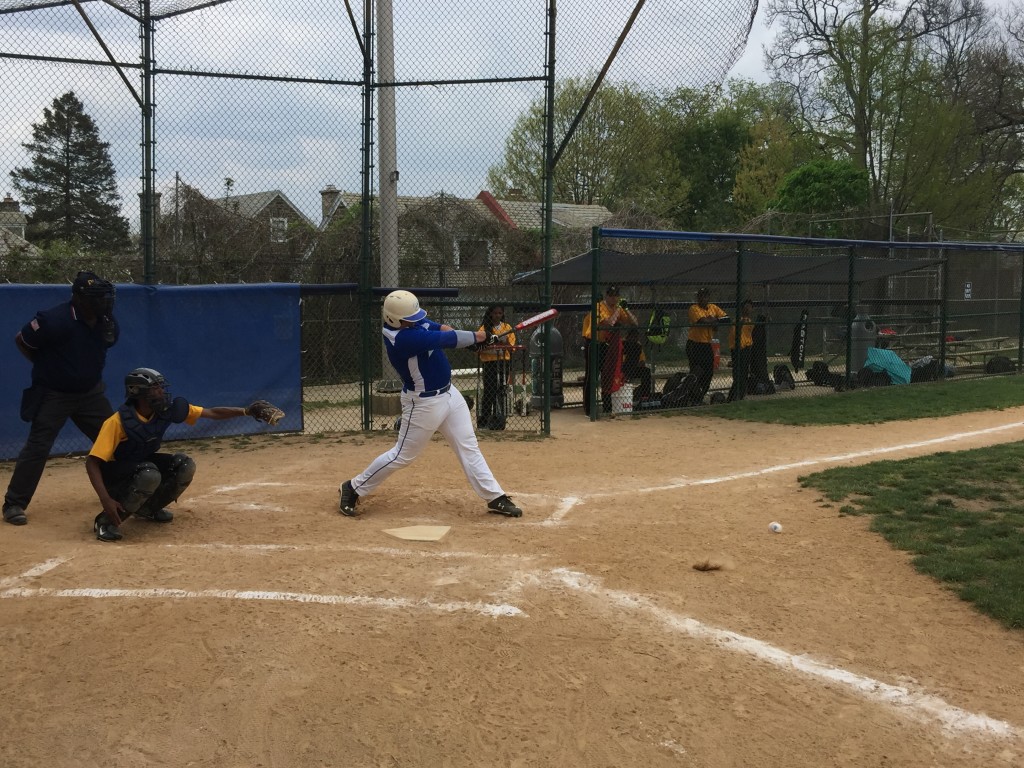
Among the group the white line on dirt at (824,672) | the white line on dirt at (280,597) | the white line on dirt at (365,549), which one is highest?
the white line on dirt at (365,549)

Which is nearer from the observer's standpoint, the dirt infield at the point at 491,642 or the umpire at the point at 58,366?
the dirt infield at the point at 491,642

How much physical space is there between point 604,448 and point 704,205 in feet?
150

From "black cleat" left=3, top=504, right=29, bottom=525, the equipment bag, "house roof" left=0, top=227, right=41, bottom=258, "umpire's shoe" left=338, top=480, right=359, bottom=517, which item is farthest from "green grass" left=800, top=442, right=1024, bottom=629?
"house roof" left=0, top=227, right=41, bottom=258

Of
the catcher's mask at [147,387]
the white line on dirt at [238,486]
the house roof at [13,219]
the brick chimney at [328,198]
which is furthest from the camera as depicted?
the house roof at [13,219]

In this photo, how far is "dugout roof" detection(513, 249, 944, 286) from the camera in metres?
13.8

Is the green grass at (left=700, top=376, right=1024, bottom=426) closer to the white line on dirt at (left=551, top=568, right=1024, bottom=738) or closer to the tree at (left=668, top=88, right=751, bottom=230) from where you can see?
the white line on dirt at (left=551, top=568, right=1024, bottom=738)

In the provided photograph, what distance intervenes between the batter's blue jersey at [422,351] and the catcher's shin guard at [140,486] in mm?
1837

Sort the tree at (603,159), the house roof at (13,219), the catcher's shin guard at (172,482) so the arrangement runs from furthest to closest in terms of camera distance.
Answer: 1. the tree at (603,159)
2. the house roof at (13,219)
3. the catcher's shin guard at (172,482)

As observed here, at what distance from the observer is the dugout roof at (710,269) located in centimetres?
1380

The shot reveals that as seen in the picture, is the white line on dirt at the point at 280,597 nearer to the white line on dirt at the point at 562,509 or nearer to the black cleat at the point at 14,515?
the black cleat at the point at 14,515

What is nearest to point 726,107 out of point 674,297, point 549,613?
point 674,297

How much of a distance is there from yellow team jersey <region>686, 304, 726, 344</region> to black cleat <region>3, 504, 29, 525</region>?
9.63 m

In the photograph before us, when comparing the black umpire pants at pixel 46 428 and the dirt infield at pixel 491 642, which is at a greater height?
the black umpire pants at pixel 46 428

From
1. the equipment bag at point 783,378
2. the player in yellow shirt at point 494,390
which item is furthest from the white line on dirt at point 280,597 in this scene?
the equipment bag at point 783,378
